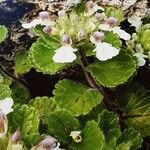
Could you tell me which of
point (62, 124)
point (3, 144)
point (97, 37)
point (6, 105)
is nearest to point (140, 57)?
point (97, 37)

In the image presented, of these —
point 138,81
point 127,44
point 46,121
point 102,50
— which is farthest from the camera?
point 138,81

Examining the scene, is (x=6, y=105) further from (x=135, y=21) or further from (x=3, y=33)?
(x=135, y=21)

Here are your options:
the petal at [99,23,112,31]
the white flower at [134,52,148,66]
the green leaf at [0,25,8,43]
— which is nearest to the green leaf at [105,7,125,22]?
the white flower at [134,52,148,66]

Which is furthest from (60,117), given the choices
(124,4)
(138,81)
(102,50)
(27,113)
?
(124,4)

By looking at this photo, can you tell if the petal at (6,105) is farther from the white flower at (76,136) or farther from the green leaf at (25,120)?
the white flower at (76,136)

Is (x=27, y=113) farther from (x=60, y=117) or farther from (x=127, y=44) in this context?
A: (x=127, y=44)

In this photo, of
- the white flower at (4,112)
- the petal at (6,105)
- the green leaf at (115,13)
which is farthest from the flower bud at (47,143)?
the green leaf at (115,13)

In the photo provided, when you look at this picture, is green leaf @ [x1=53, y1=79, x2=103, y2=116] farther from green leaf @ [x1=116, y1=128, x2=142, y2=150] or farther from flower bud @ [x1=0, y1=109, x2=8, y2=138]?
flower bud @ [x1=0, y1=109, x2=8, y2=138]
